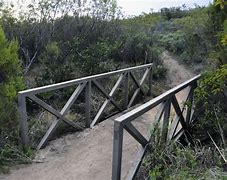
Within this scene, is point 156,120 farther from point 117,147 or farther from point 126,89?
point 126,89

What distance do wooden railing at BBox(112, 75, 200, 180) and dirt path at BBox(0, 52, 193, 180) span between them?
351 mm

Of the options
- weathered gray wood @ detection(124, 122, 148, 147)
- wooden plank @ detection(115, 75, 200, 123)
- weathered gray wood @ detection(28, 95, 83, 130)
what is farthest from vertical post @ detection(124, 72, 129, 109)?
weathered gray wood @ detection(124, 122, 148, 147)

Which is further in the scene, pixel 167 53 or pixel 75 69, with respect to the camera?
pixel 167 53

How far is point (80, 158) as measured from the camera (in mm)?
4762

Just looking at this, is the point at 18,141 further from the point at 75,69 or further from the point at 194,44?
the point at 194,44

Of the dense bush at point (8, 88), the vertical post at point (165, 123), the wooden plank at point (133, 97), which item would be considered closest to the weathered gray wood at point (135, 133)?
the vertical post at point (165, 123)

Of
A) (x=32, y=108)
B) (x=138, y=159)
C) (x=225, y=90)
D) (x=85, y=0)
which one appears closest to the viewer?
(x=138, y=159)

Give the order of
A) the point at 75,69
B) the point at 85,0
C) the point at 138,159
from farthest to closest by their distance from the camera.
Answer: the point at 85,0
the point at 75,69
the point at 138,159

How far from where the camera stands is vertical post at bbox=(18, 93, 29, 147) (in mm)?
4527

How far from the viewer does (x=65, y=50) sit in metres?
8.58

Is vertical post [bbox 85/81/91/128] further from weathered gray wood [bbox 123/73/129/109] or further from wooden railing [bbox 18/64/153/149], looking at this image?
weathered gray wood [bbox 123/73/129/109]

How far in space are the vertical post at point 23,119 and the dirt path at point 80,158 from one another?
31cm

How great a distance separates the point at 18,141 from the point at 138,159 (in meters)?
2.14

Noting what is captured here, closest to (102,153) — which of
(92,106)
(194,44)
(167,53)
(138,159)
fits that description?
(138,159)
